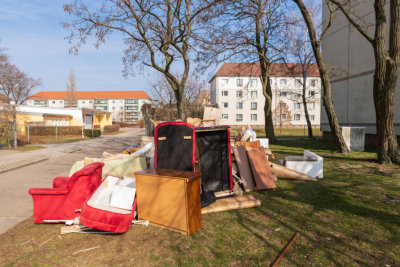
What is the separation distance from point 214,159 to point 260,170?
1.48 m

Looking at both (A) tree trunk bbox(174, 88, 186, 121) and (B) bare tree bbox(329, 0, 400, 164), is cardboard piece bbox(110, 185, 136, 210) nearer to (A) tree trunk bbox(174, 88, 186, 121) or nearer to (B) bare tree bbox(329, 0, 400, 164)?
(B) bare tree bbox(329, 0, 400, 164)

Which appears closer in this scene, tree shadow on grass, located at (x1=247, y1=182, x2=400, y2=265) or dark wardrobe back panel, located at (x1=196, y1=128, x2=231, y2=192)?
tree shadow on grass, located at (x1=247, y1=182, x2=400, y2=265)

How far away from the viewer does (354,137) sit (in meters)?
13.6

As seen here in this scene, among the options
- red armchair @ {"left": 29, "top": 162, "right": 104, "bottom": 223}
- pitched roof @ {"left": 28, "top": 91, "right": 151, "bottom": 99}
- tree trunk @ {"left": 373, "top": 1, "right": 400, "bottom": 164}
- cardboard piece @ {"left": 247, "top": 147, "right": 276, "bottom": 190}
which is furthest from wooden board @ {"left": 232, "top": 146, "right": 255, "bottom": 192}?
pitched roof @ {"left": 28, "top": 91, "right": 151, "bottom": 99}

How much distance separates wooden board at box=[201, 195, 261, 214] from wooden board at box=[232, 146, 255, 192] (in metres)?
1.06

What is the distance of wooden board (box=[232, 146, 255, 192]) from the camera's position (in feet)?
20.9

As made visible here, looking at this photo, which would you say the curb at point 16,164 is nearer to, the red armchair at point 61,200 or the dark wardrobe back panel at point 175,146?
the red armchair at point 61,200

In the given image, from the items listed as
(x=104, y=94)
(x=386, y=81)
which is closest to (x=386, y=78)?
(x=386, y=81)

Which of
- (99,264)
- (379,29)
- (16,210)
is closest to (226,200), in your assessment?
(99,264)

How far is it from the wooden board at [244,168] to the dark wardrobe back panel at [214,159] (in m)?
0.65

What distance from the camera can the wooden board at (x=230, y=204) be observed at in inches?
190

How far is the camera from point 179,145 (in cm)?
512

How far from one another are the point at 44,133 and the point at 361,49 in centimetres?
3178

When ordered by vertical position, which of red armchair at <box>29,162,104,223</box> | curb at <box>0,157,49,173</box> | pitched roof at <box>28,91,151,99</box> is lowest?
curb at <box>0,157,49,173</box>
